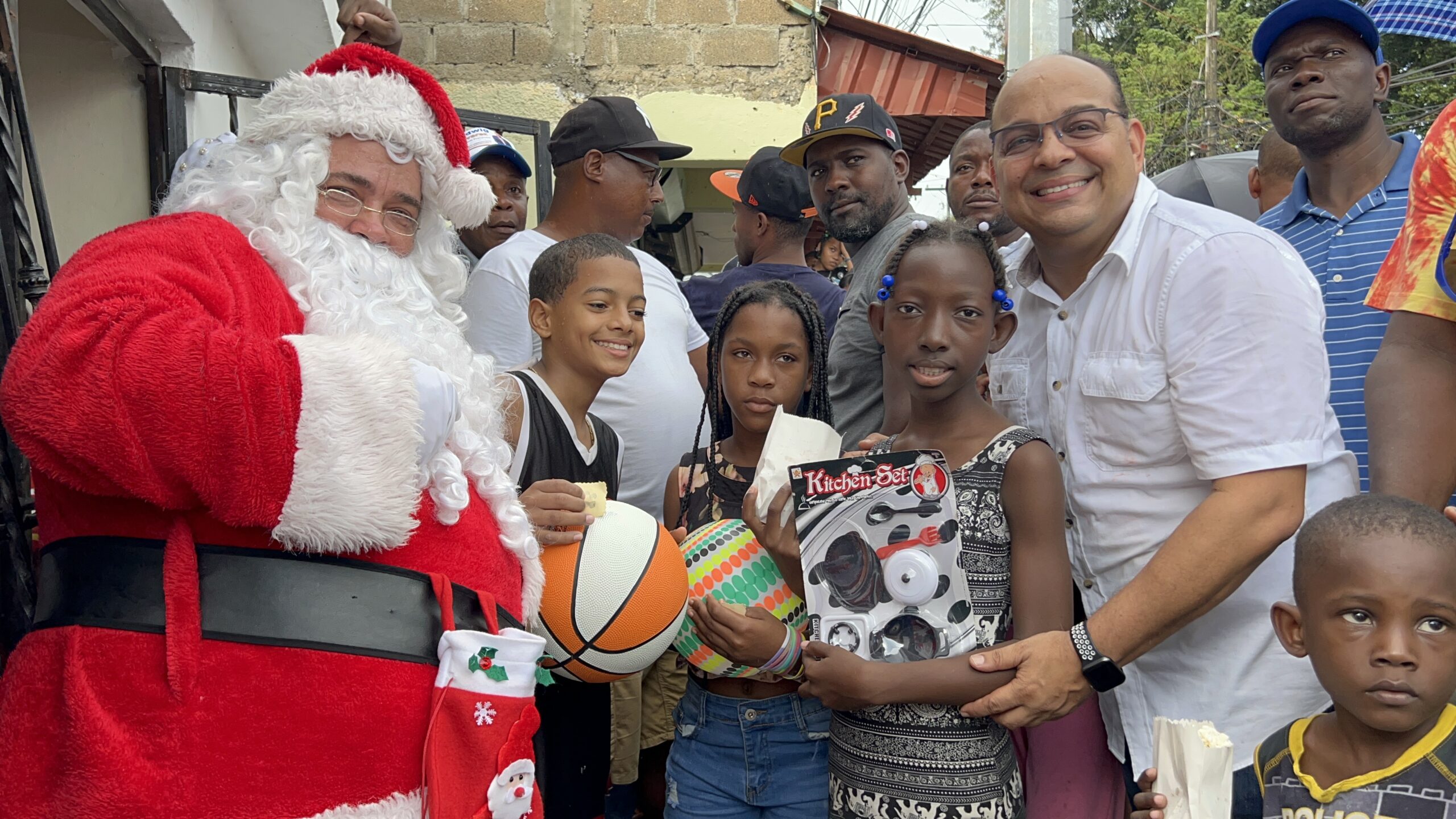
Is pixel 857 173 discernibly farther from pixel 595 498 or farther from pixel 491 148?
pixel 595 498

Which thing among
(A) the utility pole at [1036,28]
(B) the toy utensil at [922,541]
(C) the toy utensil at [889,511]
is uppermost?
(A) the utility pole at [1036,28]

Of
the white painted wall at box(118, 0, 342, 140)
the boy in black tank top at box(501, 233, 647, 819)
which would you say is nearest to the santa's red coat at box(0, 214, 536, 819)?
the boy in black tank top at box(501, 233, 647, 819)

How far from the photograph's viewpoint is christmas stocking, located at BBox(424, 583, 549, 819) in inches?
82.6

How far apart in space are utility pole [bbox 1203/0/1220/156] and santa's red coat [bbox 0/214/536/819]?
74.5 feet

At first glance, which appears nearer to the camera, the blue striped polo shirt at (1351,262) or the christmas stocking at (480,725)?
the christmas stocking at (480,725)

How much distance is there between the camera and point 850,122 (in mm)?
5039

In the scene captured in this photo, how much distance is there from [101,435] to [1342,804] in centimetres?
252

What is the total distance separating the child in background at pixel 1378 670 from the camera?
7.31 feet

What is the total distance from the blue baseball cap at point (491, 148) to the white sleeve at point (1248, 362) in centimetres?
388

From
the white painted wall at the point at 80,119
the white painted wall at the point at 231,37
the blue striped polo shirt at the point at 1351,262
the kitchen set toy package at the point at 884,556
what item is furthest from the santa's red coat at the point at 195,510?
the white painted wall at the point at 231,37

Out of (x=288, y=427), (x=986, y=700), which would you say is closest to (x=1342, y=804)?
(x=986, y=700)

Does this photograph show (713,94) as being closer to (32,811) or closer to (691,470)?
(691,470)

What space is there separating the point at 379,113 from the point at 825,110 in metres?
2.91

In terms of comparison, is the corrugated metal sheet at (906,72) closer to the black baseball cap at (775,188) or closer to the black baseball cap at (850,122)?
the black baseball cap at (775,188)
